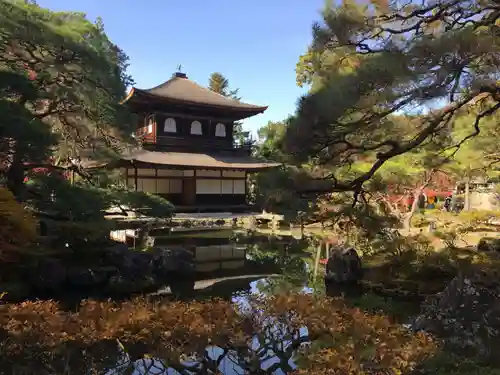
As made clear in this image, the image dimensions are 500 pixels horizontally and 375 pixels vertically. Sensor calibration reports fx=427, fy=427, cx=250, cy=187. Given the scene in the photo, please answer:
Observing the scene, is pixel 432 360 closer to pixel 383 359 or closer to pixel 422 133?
pixel 383 359

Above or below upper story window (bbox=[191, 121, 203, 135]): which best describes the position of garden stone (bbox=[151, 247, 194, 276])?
below

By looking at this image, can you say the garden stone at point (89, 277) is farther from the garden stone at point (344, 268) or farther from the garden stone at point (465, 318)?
the garden stone at point (465, 318)

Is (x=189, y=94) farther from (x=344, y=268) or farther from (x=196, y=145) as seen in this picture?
(x=344, y=268)

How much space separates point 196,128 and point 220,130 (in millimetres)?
1445

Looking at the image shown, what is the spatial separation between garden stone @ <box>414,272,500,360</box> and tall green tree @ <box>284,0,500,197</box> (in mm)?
1886

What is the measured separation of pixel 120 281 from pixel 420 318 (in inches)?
219

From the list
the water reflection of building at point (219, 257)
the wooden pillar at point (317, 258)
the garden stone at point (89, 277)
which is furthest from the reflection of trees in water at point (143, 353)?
the water reflection of building at point (219, 257)

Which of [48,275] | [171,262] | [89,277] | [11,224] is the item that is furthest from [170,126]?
[11,224]

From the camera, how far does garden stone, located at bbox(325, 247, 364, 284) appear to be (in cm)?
861

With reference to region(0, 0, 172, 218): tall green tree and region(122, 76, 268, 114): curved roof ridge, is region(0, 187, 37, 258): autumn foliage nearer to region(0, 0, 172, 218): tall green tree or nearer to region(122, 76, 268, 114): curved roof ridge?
region(0, 0, 172, 218): tall green tree

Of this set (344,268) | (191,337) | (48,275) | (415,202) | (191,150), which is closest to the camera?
(191,337)

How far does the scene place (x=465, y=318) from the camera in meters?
5.09

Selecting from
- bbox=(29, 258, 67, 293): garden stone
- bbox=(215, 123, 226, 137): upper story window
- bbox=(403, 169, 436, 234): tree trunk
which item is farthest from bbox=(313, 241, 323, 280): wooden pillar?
bbox=(215, 123, 226, 137): upper story window

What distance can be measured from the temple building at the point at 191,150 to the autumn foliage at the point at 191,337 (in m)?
15.2
